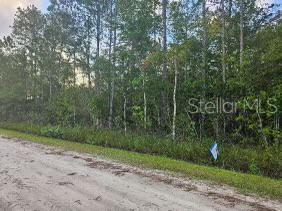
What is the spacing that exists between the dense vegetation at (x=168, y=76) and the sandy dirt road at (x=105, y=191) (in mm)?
3666

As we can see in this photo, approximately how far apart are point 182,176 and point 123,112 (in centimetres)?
1696

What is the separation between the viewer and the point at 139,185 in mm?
7980

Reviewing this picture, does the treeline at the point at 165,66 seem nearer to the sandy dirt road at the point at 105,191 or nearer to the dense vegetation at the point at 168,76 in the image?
the dense vegetation at the point at 168,76

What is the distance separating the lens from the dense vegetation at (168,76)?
14492 mm

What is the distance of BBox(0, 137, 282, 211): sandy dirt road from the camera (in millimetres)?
6316

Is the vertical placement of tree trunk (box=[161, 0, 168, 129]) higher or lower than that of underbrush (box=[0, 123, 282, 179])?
higher

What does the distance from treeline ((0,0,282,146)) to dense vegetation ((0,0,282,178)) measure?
65 mm

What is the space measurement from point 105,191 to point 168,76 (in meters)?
15.5

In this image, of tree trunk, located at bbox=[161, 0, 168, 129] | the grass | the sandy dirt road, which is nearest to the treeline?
tree trunk, located at bbox=[161, 0, 168, 129]

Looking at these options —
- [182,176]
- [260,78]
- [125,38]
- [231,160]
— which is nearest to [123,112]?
[125,38]

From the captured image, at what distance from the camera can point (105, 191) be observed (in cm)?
734

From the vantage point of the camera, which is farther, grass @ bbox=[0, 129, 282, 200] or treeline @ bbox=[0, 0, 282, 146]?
treeline @ bbox=[0, 0, 282, 146]

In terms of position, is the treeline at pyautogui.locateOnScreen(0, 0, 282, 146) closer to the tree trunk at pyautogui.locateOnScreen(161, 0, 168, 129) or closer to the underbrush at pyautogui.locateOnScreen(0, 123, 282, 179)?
the tree trunk at pyautogui.locateOnScreen(161, 0, 168, 129)

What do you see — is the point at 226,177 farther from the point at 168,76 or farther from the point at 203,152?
the point at 168,76
